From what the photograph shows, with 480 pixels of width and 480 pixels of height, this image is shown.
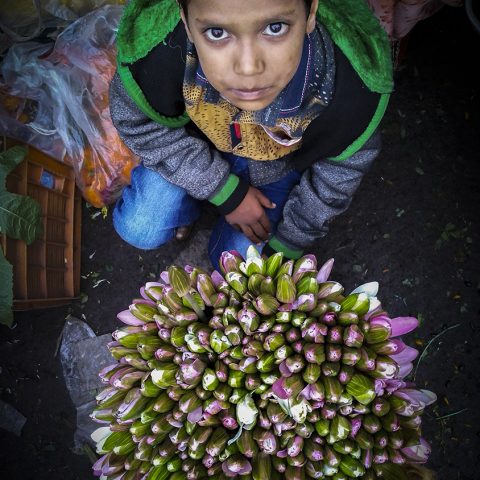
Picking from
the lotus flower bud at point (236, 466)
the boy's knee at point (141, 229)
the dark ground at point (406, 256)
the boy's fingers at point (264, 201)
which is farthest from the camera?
the dark ground at point (406, 256)

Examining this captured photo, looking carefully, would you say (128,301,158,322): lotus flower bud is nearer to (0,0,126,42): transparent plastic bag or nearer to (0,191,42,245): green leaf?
(0,191,42,245): green leaf

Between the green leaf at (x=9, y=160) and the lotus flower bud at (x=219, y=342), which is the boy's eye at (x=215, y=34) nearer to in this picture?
the lotus flower bud at (x=219, y=342)

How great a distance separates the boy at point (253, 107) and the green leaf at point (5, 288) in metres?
0.35

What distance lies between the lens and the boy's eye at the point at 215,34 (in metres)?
0.76

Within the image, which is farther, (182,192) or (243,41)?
(182,192)

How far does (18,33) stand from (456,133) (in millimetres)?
1446

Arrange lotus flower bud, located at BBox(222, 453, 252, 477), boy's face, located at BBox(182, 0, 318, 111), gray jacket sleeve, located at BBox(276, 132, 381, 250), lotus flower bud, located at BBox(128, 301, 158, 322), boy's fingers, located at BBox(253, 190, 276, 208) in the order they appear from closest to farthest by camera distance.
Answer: boy's face, located at BBox(182, 0, 318, 111) < lotus flower bud, located at BBox(222, 453, 252, 477) < lotus flower bud, located at BBox(128, 301, 158, 322) < gray jacket sleeve, located at BBox(276, 132, 381, 250) < boy's fingers, located at BBox(253, 190, 276, 208)

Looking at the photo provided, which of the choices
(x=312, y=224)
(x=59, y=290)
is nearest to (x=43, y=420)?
(x=59, y=290)

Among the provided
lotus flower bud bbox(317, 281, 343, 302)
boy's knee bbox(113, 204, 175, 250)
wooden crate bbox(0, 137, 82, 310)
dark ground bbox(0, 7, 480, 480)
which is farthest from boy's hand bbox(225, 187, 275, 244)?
wooden crate bbox(0, 137, 82, 310)

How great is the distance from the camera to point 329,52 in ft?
3.20

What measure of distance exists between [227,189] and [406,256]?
78 centimetres

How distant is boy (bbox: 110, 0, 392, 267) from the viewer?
0.78m

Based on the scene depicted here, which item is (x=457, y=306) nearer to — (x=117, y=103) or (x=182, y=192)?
(x=182, y=192)

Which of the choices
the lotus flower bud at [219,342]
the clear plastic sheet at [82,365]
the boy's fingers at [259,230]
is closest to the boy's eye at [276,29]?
the lotus flower bud at [219,342]
